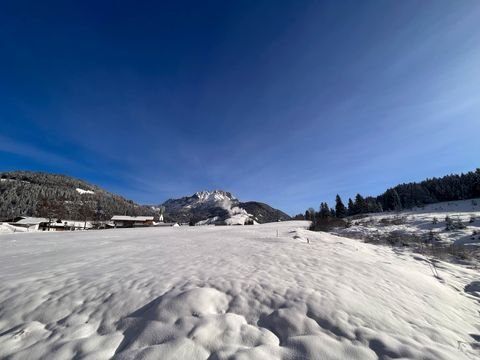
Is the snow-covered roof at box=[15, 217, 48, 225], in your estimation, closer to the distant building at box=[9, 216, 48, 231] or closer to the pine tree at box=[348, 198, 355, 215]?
the distant building at box=[9, 216, 48, 231]

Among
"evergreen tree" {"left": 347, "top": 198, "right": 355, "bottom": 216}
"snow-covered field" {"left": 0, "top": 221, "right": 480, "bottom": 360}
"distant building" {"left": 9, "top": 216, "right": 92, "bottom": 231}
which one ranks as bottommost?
"snow-covered field" {"left": 0, "top": 221, "right": 480, "bottom": 360}

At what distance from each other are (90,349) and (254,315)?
2.73 meters

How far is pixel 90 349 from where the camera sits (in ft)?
10.4

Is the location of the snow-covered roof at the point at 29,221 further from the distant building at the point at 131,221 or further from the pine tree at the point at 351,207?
the pine tree at the point at 351,207

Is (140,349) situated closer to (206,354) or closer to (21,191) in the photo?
(206,354)

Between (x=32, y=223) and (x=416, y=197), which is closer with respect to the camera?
(x=32, y=223)

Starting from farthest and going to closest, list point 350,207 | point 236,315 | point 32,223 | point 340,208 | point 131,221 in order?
point 350,207 < point 340,208 < point 131,221 < point 32,223 < point 236,315

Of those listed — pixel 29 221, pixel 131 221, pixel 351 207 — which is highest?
pixel 351 207

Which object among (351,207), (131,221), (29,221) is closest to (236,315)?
(131,221)

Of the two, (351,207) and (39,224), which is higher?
(351,207)

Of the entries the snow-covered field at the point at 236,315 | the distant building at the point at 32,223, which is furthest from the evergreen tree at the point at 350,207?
the distant building at the point at 32,223

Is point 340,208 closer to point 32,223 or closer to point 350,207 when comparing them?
point 350,207

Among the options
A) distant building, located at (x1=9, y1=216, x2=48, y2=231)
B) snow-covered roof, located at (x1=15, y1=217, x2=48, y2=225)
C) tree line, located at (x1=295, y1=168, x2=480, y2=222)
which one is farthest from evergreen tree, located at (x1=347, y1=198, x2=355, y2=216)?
snow-covered roof, located at (x1=15, y1=217, x2=48, y2=225)

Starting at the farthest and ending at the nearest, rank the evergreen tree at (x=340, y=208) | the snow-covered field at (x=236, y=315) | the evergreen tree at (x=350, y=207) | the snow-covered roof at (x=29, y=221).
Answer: the evergreen tree at (x=350, y=207) < the evergreen tree at (x=340, y=208) < the snow-covered roof at (x=29, y=221) < the snow-covered field at (x=236, y=315)
